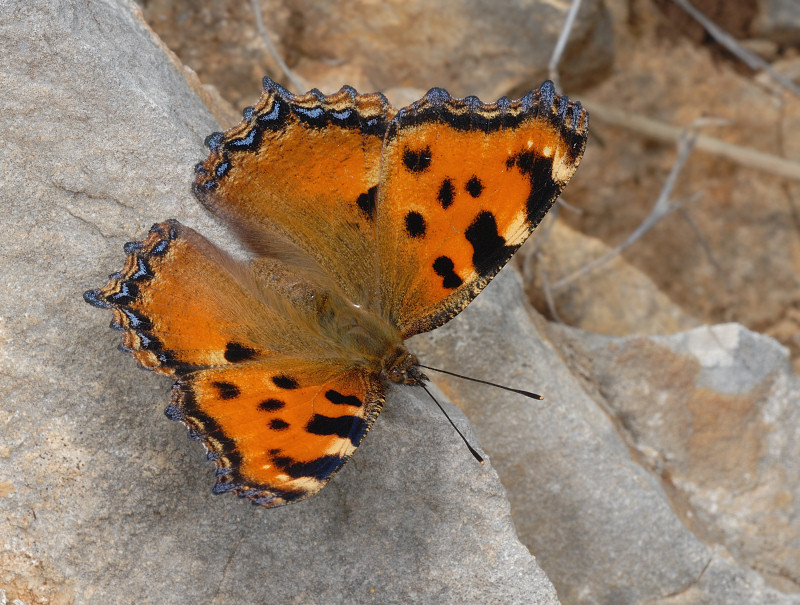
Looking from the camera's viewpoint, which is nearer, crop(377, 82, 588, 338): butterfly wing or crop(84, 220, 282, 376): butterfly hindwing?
crop(84, 220, 282, 376): butterfly hindwing

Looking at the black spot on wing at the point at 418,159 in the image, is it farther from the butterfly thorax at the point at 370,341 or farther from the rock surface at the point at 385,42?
the rock surface at the point at 385,42

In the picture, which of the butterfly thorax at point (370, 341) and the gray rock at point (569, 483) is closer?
the butterfly thorax at point (370, 341)

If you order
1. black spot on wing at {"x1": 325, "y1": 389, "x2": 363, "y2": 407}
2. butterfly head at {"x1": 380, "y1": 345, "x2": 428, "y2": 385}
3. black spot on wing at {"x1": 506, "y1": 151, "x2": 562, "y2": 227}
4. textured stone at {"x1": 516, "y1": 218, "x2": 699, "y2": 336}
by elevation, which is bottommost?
black spot on wing at {"x1": 325, "y1": 389, "x2": 363, "y2": 407}

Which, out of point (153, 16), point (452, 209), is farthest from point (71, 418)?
point (153, 16)

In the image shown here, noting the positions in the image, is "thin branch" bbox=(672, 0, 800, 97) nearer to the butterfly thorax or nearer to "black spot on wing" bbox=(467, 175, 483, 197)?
"black spot on wing" bbox=(467, 175, 483, 197)

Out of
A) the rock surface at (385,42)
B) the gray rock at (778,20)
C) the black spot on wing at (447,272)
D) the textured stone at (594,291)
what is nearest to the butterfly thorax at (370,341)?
the black spot on wing at (447,272)

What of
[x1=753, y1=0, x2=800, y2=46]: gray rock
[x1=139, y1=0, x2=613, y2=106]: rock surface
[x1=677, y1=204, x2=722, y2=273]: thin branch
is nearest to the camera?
[x1=139, y1=0, x2=613, y2=106]: rock surface

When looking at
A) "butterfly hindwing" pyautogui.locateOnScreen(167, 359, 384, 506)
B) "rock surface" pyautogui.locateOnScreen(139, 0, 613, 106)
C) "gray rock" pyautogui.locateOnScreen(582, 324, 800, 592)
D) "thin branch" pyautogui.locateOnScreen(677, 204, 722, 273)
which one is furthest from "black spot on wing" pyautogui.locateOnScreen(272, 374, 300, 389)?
"thin branch" pyautogui.locateOnScreen(677, 204, 722, 273)
